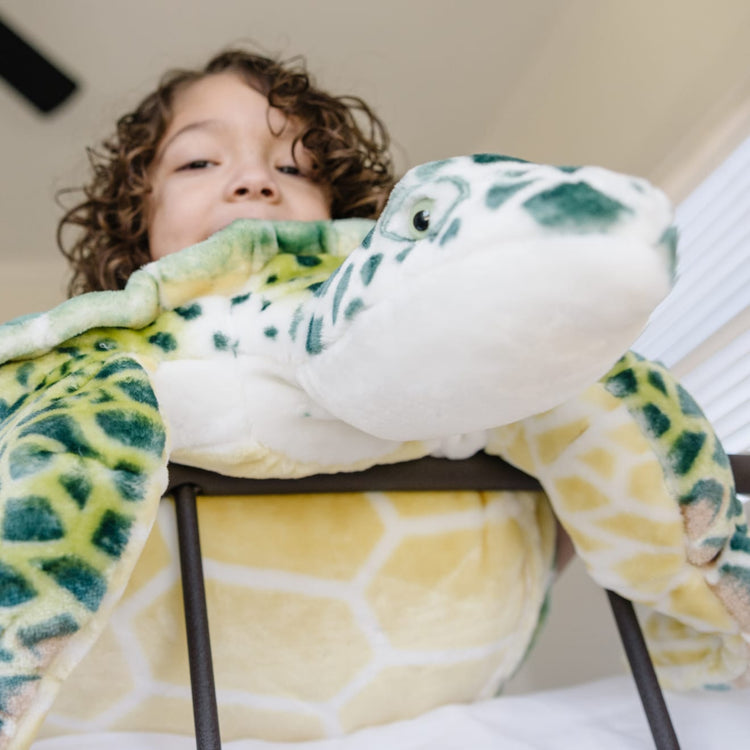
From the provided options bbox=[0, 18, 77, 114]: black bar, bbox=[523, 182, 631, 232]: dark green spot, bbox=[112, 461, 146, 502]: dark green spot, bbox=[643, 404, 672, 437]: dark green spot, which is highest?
bbox=[523, 182, 631, 232]: dark green spot

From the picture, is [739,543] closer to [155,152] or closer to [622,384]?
[622,384]

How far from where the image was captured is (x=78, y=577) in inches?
17.2

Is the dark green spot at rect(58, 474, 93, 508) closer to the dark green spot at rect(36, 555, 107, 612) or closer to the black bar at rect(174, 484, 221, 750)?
the dark green spot at rect(36, 555, 107, 612)

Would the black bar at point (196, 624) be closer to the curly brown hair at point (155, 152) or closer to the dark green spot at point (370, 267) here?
the dark green spot at point (370, 267)

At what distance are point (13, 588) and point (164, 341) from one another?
247 mm

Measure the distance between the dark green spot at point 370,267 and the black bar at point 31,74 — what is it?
4.33 ft

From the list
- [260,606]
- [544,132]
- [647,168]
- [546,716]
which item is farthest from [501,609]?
[544,132]

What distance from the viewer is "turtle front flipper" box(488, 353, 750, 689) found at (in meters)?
0.64

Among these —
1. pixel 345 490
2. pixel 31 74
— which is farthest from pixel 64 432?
pixel 31 74

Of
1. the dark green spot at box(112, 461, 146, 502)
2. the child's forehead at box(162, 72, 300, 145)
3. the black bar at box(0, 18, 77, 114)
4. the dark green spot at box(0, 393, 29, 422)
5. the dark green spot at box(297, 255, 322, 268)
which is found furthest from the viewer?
the black bar at box(0, 18, 77, 114)

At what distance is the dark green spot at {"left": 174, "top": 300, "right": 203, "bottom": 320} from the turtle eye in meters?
0.25

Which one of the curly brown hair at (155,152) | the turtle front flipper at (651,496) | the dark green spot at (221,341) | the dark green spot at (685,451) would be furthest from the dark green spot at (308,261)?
the curly brown hair at (155,152)

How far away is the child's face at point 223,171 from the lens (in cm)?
97

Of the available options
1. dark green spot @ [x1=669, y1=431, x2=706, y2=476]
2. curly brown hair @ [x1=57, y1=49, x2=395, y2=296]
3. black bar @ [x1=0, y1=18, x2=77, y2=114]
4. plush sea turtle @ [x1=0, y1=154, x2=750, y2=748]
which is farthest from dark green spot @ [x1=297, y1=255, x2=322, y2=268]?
black bar @ [x1=0, y1=18, x2=77, y2=114]
